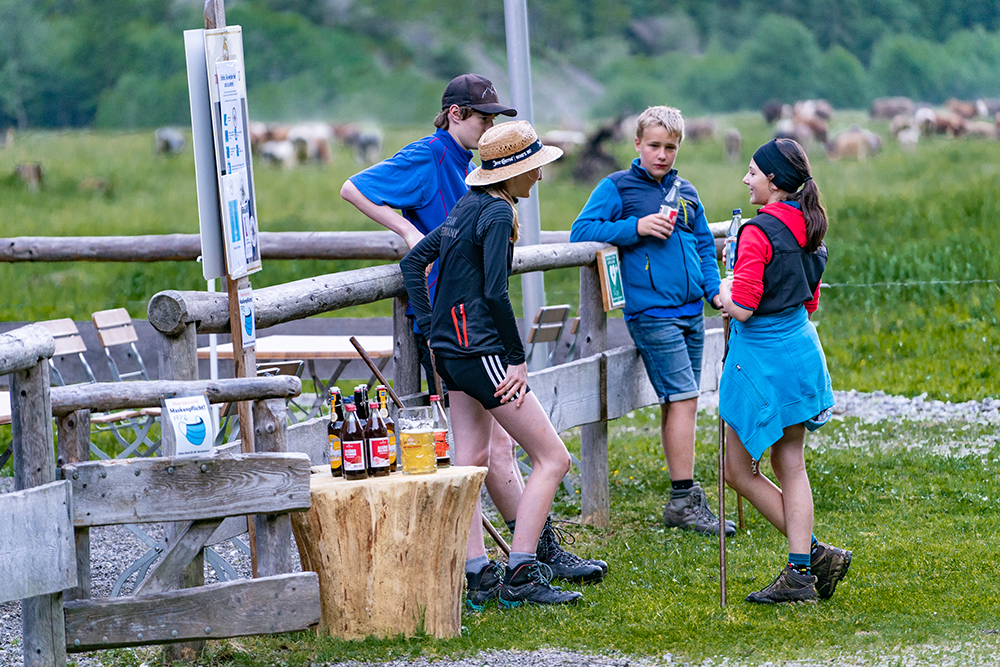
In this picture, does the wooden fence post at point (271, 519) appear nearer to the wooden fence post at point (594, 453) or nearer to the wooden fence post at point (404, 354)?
the wooden fence post at point (404, 354)

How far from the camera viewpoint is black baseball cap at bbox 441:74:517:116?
5090 millimetres

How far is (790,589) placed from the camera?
190 inches

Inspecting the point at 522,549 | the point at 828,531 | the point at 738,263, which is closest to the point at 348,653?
the point at 522,549

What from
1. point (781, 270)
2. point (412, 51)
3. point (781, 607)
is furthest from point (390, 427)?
point (412, 51)

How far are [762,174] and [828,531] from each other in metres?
2.11

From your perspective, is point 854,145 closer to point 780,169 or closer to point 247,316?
point 780,169

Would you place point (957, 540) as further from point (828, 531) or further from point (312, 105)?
point (312, 105)

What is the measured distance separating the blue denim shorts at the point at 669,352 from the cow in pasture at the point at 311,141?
16677mm

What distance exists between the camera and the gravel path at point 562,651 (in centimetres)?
425

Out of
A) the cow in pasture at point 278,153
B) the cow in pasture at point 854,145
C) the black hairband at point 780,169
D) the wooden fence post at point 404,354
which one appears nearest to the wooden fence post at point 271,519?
the wooden fence post at point 404,354

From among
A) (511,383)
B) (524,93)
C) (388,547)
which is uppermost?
(524,93)

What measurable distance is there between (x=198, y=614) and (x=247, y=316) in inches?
39.4

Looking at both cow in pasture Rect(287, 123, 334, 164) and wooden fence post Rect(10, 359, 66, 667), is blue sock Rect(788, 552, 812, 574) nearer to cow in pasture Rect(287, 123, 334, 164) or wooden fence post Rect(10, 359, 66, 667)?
wooden fence post Rect(10, 359, 66, 667)

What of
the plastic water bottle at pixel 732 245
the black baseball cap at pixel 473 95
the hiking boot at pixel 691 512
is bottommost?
the hiking boot at pixel 691 512
